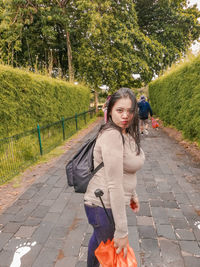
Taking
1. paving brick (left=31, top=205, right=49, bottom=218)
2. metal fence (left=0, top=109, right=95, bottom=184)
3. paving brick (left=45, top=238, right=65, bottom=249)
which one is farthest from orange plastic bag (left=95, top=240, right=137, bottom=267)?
metal fence (left=0, top=109, right=95, bottom=184)

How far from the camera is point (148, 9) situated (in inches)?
783

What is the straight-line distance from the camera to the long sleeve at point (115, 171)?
4.13 feet

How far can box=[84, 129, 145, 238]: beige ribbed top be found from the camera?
4.16ft

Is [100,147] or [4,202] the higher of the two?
[100,147]

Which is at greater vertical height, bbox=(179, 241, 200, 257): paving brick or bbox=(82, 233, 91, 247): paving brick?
bbox=(82, 233, 91, 247): paving brick

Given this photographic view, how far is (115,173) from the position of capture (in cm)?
128

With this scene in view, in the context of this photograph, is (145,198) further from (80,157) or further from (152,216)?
(80,157)

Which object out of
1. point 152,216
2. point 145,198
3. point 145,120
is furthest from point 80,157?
point 145,120

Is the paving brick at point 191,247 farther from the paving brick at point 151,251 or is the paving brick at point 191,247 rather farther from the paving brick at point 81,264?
the paving brick at point 81,264

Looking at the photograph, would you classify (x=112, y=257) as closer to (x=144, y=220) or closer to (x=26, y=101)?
(x=144, y=220)

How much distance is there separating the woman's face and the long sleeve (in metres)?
0.18

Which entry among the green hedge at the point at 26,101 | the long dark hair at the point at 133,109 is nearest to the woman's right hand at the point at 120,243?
the long dark hair at the point at 133,109

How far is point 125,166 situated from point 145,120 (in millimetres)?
9105

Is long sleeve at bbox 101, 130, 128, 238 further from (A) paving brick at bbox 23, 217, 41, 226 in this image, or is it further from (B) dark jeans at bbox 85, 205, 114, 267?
(A) paving brick at bbox 23, 217, 41, 226
